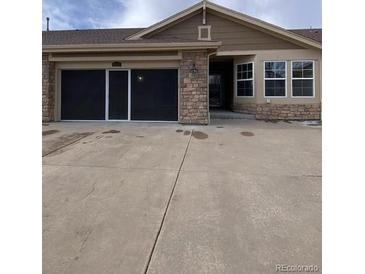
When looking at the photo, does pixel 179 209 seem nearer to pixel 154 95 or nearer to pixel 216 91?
pixel 154 95

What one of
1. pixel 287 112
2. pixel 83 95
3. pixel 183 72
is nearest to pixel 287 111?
pixel 287 112

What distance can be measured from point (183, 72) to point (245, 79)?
479 centimetres

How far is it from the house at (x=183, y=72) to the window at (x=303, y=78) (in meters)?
0.04

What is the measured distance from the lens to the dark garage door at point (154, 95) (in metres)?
11.1

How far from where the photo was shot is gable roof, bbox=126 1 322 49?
12.5 metres

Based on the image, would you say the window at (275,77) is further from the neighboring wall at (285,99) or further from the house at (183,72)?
the neighboring wall at (285,99)

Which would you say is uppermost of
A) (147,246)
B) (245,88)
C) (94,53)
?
(94,53)

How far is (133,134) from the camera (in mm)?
8445

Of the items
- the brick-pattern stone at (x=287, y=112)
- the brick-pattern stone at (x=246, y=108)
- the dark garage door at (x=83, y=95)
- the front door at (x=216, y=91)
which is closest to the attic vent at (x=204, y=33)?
the front door at (x=216, y=91)
